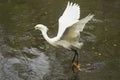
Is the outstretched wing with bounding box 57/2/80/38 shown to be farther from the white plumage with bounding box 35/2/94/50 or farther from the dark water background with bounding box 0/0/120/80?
the dark water background with bounding box 0/0/120/80

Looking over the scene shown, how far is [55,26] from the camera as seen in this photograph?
11.4m

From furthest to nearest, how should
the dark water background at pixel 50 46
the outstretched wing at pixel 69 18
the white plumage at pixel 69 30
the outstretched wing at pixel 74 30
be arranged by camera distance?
1. the dark water background at pixel 50 46
2. the outstretched wing at pixel 69 18
3. the white plumage at pixel 69 30
4. the outstretched wing at pixel 74 30

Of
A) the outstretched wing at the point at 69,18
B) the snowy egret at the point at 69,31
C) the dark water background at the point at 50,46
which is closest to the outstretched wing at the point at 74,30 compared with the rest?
the snowy egret at the point at 69,31

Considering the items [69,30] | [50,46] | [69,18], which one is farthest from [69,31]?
[50,46]

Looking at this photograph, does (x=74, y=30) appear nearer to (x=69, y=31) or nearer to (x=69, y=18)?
(x=69, y=31)

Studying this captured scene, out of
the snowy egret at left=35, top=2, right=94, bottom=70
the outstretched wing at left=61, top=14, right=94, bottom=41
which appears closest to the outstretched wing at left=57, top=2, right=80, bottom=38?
the snowy egret at left=35, top=2, right=94, bottom=70

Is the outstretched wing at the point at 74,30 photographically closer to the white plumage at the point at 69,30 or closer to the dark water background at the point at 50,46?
the white plumage at the point at 69,30

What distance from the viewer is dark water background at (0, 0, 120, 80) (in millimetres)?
8594

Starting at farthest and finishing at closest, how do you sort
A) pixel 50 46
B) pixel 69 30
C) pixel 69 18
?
pixel 50 46
pixel 69 18
pixel 69 30

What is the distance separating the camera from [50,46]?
10.0 m

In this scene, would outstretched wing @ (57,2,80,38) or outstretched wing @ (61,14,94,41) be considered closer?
outstretched wing @ (61,14,94,41)

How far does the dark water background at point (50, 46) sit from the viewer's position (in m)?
8.59

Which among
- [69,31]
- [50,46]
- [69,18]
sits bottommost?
[50,46]

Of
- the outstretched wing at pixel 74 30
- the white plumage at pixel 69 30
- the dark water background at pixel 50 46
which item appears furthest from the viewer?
the dark water background at pixel 50 46
